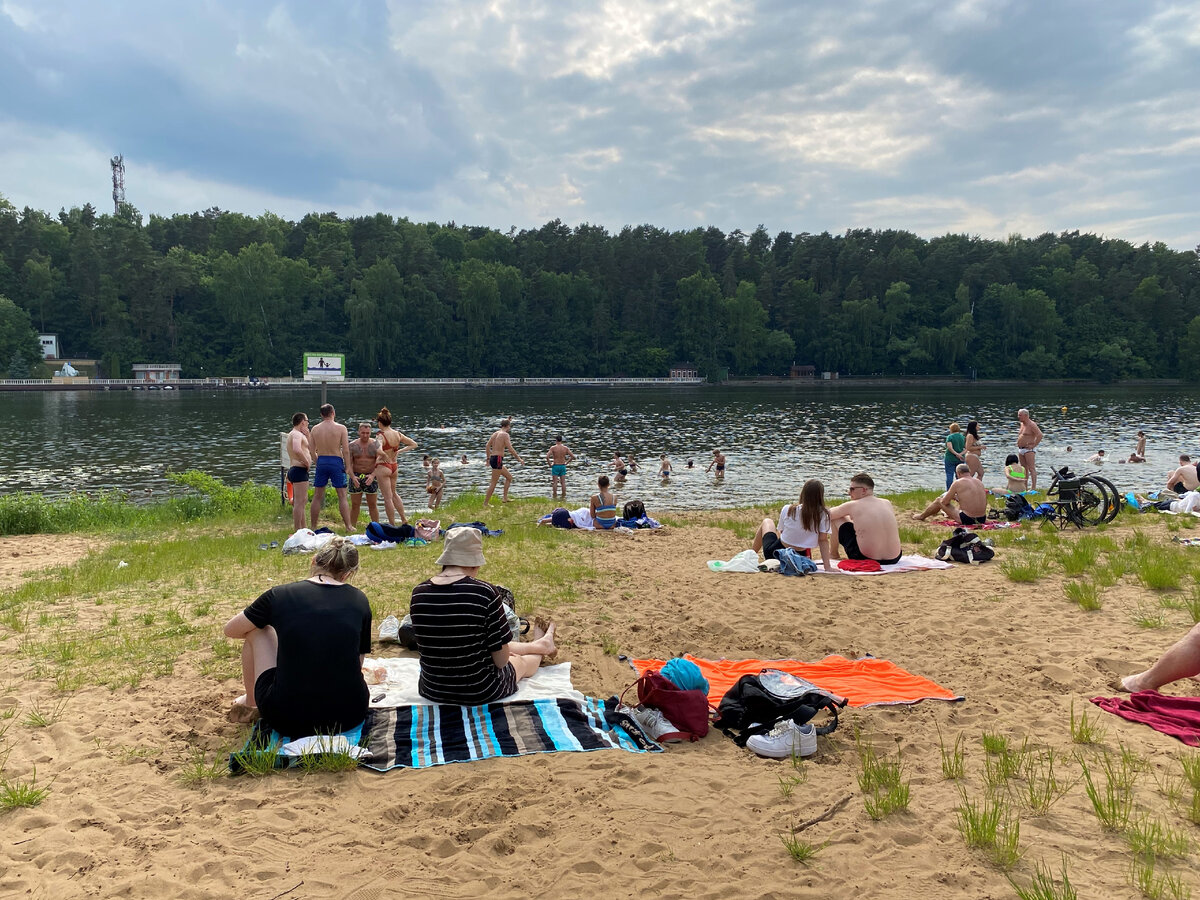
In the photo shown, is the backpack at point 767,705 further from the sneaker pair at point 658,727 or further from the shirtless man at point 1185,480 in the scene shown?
the shirtless man at point 1185,480

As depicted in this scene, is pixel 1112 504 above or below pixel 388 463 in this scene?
below

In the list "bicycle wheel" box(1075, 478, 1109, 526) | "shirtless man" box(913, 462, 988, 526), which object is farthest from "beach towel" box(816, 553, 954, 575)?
"bicycle wheel" box(1075, 478, 1109, 526)

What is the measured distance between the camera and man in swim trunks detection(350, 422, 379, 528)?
13.3 meters

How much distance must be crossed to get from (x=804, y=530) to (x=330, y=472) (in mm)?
7842

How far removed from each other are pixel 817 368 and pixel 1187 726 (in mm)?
114852

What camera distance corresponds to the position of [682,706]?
4.73m

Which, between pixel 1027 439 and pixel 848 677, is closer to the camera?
pixel 848 677

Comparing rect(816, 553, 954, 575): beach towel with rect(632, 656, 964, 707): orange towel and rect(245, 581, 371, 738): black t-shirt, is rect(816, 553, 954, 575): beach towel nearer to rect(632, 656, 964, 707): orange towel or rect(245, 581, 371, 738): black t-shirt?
rect(632, 656, 964, 707): orange towel

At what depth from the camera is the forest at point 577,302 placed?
328 feet

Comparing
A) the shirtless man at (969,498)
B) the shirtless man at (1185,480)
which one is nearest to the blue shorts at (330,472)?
the shirtless man at (969,498)

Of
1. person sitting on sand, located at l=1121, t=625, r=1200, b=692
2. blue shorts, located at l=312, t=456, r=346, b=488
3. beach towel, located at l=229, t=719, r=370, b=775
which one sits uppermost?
blue shorts, located at l=312, t=456, r=346, b=488

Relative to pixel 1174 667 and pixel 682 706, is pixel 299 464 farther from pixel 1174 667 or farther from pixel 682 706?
pixel 1174 667

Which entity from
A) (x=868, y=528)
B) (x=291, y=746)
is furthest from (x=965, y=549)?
(x=291, y=746)

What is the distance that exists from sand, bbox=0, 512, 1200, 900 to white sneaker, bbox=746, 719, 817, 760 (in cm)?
12
